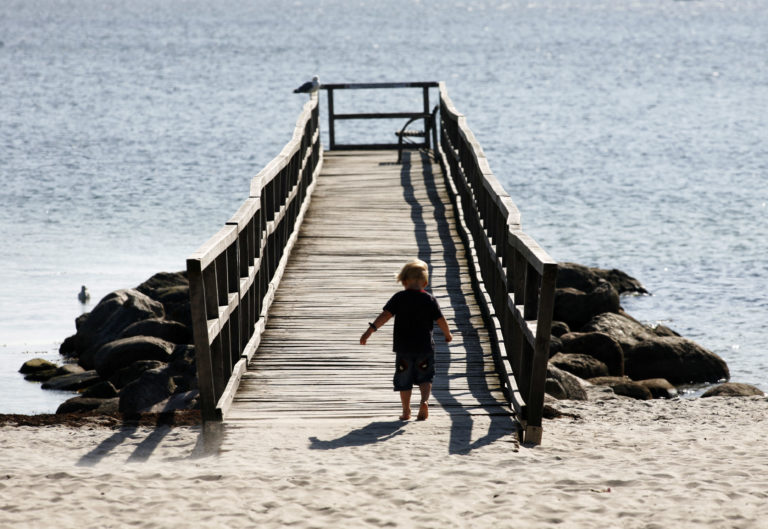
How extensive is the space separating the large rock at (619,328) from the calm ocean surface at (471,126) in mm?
1591

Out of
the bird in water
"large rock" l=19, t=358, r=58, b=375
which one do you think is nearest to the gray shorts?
"large rock" l=19, t=358, r=58, b=375

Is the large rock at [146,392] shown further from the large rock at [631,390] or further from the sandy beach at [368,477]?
the large rock at [631,390]

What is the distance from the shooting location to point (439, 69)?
8662cm

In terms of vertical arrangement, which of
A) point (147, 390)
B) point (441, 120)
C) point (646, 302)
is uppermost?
point (441, 120)

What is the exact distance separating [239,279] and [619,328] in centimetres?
1008

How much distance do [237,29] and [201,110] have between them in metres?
81.4

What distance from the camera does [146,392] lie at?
12406 millimetres

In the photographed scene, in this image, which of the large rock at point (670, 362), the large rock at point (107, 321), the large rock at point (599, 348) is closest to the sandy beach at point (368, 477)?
the large rock at point (599, 348)

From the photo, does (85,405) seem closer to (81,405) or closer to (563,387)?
(81,405)

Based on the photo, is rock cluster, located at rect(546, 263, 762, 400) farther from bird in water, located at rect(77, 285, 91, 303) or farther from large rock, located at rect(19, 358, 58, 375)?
bird in water, located at rect(77, 285, 91, 303)

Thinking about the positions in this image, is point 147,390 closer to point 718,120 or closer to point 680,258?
point 680,258

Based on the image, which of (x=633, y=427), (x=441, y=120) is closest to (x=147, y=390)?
(x=633, y=427)

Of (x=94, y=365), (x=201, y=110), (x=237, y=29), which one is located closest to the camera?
(x=94, y=365)

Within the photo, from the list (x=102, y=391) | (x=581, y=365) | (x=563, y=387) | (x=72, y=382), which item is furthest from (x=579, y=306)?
(x=72, y=382)
